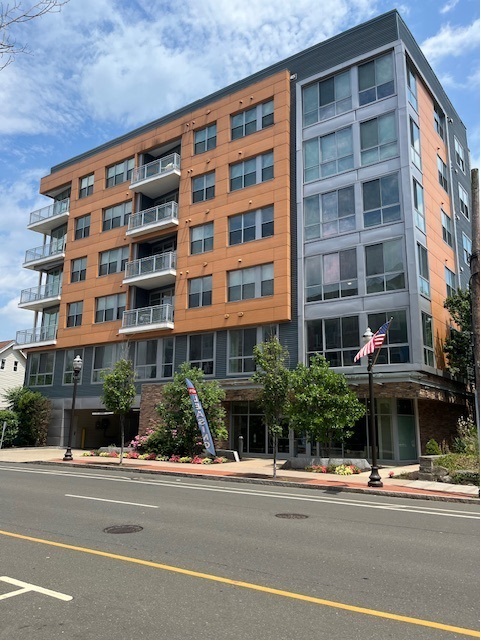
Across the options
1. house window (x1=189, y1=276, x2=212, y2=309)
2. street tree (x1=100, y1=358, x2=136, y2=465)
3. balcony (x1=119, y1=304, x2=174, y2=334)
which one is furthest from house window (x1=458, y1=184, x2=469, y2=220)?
street tree (x1=100, y1=358, x2=136, y2=465)

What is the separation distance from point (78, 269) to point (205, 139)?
12792 millimetres

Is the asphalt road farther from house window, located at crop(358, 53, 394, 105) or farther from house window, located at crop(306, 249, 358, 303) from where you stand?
house window, located at crop(358, 53, 394, 105)

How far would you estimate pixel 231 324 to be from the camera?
27.4 metres

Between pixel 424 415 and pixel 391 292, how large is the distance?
600cm

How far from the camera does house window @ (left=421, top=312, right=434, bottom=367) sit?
22.8m

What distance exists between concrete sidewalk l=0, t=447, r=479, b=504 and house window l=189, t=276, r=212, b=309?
9.18 meters

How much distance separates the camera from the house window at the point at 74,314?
35.2m

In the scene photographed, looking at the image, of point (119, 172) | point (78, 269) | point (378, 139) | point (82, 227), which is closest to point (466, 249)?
point (378, 139)

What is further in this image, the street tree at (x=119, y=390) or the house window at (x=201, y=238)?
the house window at (x=201, y=238)

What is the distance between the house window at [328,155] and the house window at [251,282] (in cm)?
537

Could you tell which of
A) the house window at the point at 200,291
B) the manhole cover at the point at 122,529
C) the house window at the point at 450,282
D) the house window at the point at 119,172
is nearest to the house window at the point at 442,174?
the house window at the point at 450,282

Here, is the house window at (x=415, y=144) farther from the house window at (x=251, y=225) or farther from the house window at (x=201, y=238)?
the house window at (x=201, y=238)

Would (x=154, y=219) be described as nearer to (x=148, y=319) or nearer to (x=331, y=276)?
(x=148, y=319)

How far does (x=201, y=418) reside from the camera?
22.2 m
